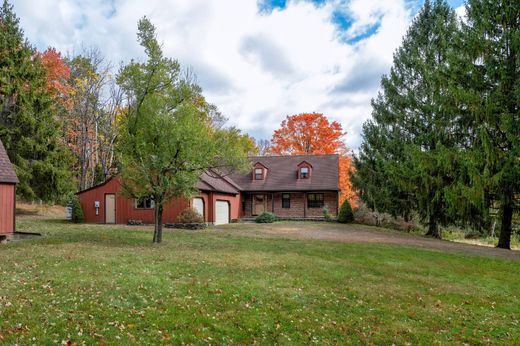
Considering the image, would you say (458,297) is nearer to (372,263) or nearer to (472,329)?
(472,329)

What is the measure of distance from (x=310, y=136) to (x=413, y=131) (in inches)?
696

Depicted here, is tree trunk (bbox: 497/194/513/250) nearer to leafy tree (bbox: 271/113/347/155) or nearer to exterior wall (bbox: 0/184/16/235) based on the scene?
exterior wall (bbox: 0/184/16/235)

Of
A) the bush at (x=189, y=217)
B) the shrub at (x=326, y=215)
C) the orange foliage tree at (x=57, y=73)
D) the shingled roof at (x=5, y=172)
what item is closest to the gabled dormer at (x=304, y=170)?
the shrub at (x=326, y=215)

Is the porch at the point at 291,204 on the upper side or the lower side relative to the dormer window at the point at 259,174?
lower

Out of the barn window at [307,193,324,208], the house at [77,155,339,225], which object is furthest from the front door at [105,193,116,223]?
the barn window at [307,193,324,208]

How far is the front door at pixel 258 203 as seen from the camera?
33.3 m

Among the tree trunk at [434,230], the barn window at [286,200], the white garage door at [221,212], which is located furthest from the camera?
the barn window at [286,200]

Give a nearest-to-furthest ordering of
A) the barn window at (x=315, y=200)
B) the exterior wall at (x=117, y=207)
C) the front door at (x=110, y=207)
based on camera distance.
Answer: the exterior wall at (x=117, y=207) → the front door at (x=110, y=207) → the barn window at (x=315, y=200)

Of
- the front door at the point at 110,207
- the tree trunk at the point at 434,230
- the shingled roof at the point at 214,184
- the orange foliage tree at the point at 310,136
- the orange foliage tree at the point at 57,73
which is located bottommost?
the tree trunk at the point at 434,230

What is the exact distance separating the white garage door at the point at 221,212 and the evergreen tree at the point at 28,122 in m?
11.0

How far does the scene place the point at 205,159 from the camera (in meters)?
14.3

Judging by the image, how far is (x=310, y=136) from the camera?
41.4 metres

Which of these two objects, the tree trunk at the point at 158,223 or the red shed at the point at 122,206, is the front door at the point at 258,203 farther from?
the tree trunk at the point at 158,223

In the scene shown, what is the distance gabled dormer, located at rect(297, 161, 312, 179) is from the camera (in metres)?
32.9
